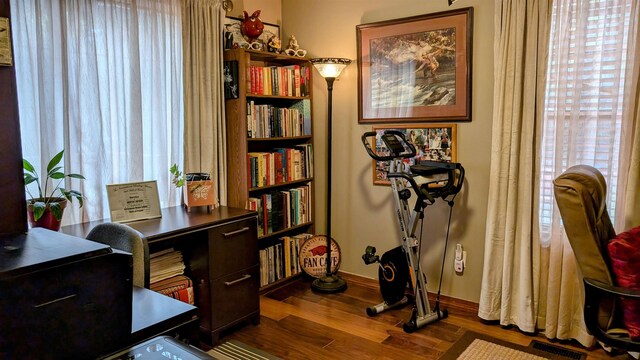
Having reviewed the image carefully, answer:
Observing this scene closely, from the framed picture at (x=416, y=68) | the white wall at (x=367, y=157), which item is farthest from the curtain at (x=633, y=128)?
the framed picture at (x=416, y=68)

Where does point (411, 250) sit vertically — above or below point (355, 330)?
above

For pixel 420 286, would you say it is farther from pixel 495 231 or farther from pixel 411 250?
pixel 495 231

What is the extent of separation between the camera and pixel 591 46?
99.4 inches

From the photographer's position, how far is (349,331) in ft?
9.46

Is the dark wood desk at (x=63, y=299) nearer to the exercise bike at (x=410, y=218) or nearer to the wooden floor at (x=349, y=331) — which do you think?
the wooden floor at (x=349, y=331)

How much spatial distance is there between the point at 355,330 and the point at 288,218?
1.09 meters

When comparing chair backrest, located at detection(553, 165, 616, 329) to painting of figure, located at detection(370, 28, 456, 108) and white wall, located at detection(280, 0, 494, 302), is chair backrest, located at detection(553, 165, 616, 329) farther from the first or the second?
painting of figure, located at detection(370, 28, 456, 108)

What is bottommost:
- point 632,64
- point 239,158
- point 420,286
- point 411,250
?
point 420,286

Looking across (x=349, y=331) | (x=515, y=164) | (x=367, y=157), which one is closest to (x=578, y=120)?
(x=515, y=164)

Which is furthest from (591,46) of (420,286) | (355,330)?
(355,330)

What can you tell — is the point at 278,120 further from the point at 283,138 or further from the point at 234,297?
the point at 234,297

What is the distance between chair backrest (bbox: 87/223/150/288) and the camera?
1690 millimetres

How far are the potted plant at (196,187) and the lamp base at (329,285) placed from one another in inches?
43.6

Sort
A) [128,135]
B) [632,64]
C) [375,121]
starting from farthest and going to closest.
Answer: [375,121], [128,135], [632,64]
